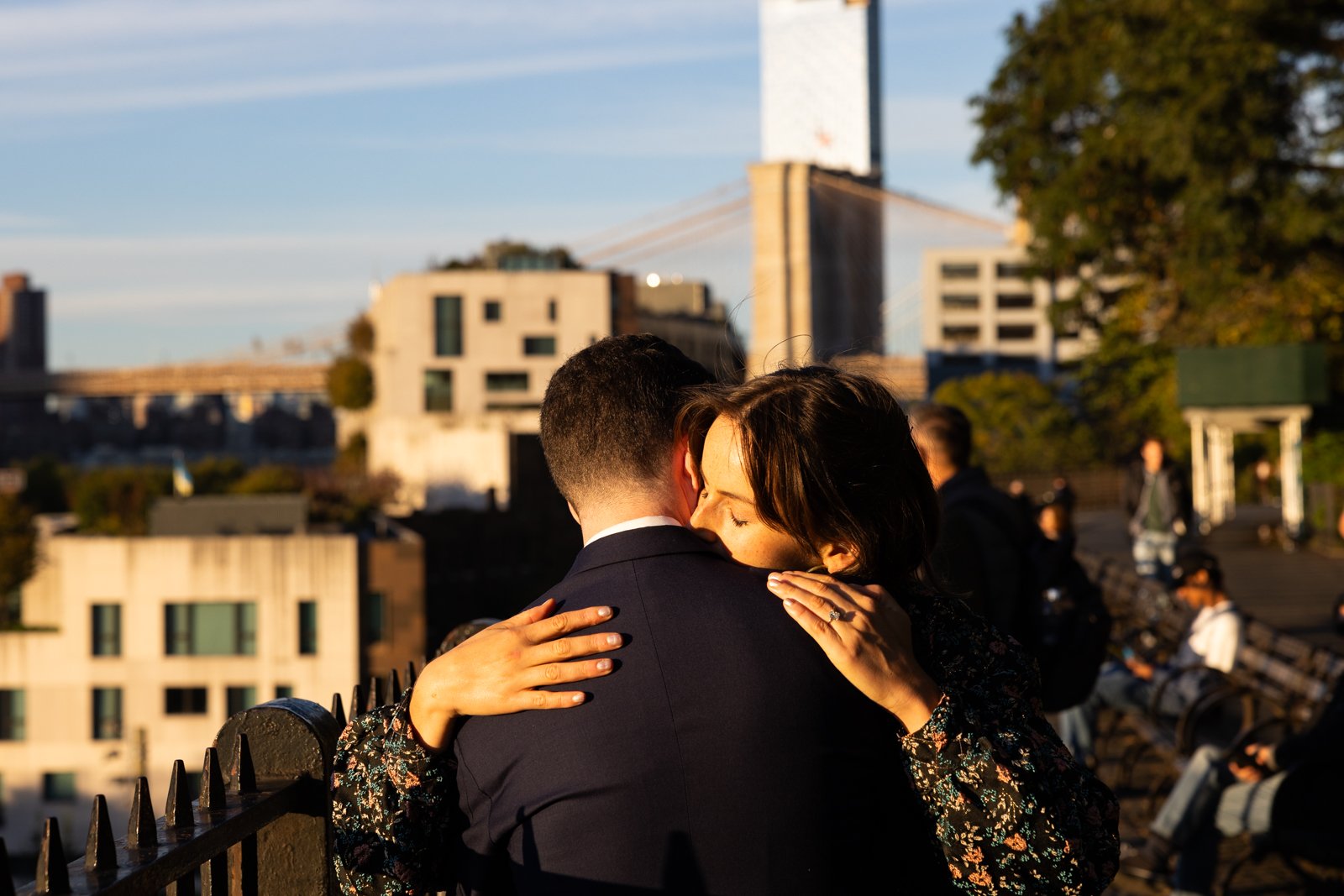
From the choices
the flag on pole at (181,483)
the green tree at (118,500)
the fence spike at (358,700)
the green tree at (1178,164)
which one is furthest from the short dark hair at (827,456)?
the green tree at (118,500)

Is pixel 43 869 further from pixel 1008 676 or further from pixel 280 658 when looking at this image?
pixel 280 658

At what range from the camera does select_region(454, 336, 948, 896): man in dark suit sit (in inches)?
93.4

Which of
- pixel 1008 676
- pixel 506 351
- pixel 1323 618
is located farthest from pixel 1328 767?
pixel 506 351

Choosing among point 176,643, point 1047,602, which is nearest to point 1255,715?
point 1047,602

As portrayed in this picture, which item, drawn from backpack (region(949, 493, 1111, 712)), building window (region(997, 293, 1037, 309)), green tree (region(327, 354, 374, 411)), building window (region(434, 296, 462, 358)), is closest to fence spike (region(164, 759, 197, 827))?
backpack (region(949, 493, 1111, 712))

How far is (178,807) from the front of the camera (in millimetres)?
2461

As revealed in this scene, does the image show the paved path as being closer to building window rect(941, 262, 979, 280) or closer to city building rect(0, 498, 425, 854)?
city building rect(0, 498, 425, 854)

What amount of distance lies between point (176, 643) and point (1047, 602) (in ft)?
161

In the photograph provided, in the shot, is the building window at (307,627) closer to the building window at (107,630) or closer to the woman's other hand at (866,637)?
the building window at (107,630)

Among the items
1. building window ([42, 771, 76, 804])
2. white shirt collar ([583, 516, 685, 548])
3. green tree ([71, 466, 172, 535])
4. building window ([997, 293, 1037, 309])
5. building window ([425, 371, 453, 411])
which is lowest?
building window ([42, 771, 76, 804])

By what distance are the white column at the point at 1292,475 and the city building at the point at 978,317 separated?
95.8m

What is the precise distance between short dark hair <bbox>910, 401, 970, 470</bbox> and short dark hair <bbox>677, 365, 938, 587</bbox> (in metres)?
3.17

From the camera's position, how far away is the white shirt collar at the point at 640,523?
257 centimetres

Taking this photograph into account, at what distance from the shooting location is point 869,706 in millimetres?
2506
